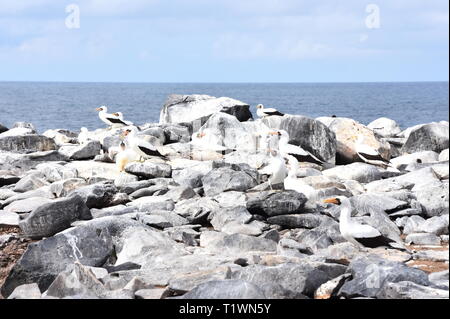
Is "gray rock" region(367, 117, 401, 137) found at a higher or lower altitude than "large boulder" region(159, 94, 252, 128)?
lower

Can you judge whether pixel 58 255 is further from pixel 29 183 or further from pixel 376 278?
pixel 29 183

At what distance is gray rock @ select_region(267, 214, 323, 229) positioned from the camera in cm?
1108

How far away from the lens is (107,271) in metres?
8.95

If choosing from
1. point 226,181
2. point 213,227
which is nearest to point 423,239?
point 213,227

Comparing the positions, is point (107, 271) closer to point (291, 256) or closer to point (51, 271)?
point (51, 271)

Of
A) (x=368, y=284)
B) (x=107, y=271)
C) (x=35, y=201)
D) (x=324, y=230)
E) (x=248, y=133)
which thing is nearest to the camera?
(x=368, y=284)

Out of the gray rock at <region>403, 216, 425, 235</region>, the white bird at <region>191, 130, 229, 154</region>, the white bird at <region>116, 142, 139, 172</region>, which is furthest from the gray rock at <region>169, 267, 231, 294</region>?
the white bird at <region>191, 130, 229, 154</region>

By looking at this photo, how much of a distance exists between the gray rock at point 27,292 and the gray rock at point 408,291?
3.71 metres

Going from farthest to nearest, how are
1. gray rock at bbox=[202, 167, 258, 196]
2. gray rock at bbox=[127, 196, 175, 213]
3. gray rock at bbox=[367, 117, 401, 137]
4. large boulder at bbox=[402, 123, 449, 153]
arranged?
gray rock at bbox=[367, 117, 401, 137], large boulder at bbox=[402, 123, 449, 153], gray rock at bbox=[202, 167, 258, 196], gray rock at bbox=[127, 196, 175, 213]

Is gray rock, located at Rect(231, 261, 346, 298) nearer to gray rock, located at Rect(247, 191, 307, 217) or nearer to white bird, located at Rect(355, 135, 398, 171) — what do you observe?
gray rock, located at Rect(247, 191, 307, 217)

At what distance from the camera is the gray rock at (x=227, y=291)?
661 centimetres

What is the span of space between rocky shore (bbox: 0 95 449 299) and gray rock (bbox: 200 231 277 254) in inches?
0.7

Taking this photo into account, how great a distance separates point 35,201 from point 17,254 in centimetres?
262
